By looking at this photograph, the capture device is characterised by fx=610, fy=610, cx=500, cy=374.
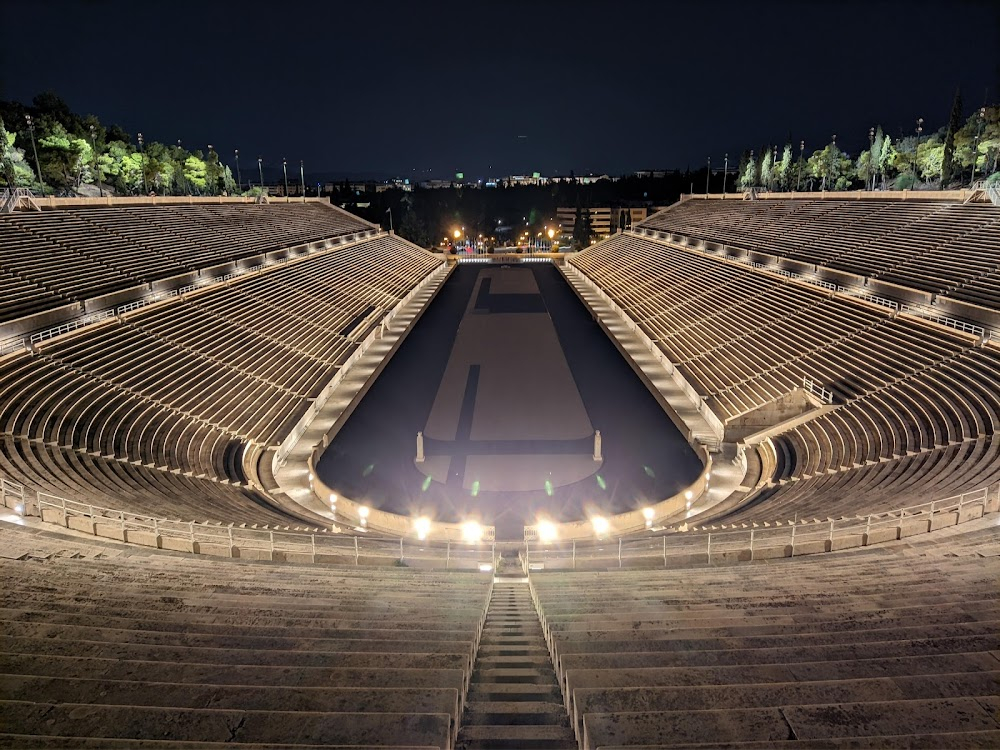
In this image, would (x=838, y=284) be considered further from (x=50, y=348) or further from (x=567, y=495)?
(x=50, y=348)

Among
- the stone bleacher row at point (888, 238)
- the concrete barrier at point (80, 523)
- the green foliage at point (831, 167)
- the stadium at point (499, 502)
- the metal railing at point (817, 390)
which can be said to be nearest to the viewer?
the stadium at point (499, 502)

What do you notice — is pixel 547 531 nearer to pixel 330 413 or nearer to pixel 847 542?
pixel 847 542

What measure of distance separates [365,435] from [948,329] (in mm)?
16432

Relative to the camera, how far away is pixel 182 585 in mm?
7523

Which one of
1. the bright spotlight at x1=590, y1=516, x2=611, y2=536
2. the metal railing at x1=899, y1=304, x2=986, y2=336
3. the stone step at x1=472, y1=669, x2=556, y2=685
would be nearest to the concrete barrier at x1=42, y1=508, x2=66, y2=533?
the stone step at x1=472, y1=669, x2=556, y2=685

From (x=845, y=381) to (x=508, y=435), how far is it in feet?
30.9

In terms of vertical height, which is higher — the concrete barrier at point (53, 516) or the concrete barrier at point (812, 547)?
the concrete barrier at point (53, 516)

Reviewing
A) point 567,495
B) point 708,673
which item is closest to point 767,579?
point 708,673

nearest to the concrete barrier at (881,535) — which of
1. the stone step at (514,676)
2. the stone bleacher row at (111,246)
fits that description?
the stone step at (514,676)

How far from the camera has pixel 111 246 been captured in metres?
25.8

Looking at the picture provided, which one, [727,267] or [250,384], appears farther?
[727,267]

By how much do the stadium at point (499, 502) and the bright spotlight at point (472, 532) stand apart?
4 cm

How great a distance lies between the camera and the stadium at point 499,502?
4.77 meters

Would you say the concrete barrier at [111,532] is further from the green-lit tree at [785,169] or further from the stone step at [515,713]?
the green-lit tree at [785,169]
